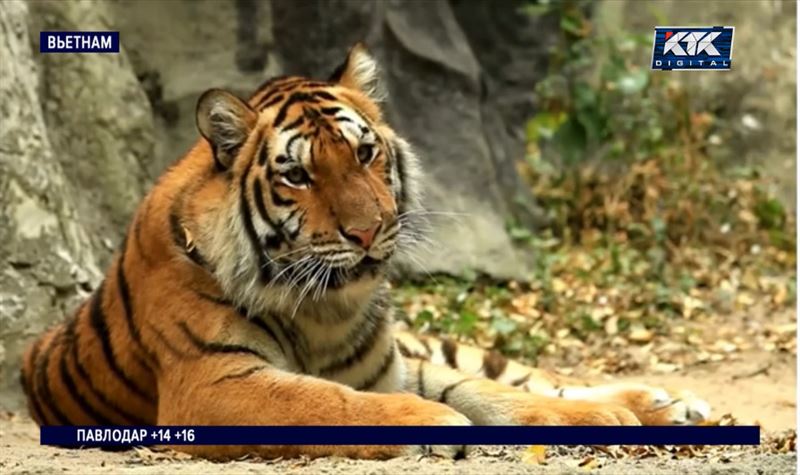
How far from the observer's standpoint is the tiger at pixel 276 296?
11.3 feet

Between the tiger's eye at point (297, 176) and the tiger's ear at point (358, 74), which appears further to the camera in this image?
the tiger's ear at point (358, 74)

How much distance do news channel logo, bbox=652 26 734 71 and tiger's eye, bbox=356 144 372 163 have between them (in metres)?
0.80

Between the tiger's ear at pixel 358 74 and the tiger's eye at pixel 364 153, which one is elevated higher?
the tiger's ear at pixel 358 74

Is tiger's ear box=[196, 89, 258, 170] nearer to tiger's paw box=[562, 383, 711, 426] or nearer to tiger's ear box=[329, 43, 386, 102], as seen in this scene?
tiger's ear box=[329, 43, 386, 102]

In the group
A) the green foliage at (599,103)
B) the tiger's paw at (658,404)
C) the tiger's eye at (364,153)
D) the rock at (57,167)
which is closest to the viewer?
the tiger's eye at (364,153)

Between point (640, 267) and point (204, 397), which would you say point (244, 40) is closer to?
point (204, 397)

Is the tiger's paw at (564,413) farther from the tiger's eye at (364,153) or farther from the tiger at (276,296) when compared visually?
the tiger's eye at (364,153)

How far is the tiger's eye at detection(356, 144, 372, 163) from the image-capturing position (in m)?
3.65

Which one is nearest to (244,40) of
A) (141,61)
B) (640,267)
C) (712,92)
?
(141,61)

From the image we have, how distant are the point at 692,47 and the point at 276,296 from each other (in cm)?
127

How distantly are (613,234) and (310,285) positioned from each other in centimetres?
275
